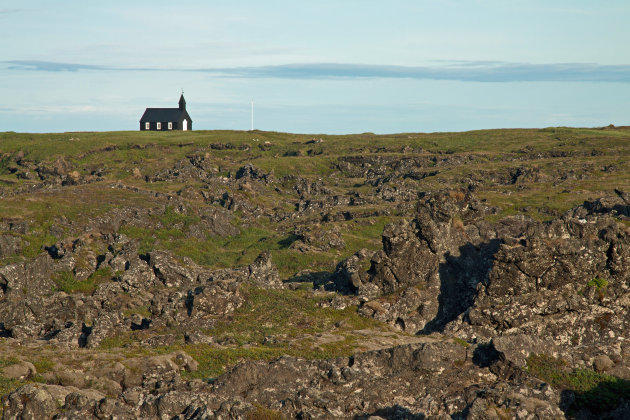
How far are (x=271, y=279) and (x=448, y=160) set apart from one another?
4513 inches

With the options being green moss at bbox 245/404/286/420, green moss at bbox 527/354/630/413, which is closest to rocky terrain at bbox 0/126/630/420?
green moss at bbox 527/354/630/413

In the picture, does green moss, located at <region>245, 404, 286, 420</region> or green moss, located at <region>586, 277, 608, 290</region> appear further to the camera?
green moss, located at <region>586, 277, 608, 290</region>

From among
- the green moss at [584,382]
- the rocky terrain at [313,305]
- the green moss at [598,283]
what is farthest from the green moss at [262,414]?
the green moss at [598,283]

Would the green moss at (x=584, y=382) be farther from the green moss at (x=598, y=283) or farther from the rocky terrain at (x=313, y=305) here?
the green moss at (x=598, y=283)

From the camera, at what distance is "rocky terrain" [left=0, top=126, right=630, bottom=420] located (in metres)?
36.0

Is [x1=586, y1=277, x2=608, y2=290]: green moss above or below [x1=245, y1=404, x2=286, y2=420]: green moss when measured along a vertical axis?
above

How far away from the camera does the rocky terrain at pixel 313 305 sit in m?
36.0

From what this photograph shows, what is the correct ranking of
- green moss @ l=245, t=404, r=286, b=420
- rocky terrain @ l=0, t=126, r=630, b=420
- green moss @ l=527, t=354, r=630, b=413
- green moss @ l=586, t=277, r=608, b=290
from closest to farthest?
green moss @ l=245, t=404, r=286, b=420 → green moss @ l=527, t=354, r=630, b=413 → rocky terrain @ l=0, t=126, r=630, b=420 → green moss @ l=586, t=277, r=608, b=290

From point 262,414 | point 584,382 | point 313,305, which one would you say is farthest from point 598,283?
point 262,414

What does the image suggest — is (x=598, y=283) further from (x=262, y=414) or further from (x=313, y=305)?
(x=262, y=414)

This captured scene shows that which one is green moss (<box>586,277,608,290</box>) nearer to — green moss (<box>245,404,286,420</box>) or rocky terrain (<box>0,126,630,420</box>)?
rocky terrain (<box>0,126,630,420</box>)

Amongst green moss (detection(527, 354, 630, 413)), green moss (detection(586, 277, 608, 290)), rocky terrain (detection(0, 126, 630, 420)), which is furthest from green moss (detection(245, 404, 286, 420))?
green moss (detection(586, 277, 608, 290))

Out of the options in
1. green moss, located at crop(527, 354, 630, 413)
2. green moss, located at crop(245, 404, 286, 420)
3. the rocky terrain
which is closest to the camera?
green moss, located at crop(245, 404, 286, 420)

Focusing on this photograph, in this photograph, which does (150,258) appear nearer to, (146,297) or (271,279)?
(146,297)
